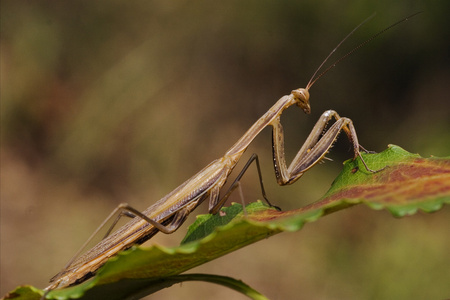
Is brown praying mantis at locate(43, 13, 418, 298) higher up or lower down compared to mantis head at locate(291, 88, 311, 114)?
lower down

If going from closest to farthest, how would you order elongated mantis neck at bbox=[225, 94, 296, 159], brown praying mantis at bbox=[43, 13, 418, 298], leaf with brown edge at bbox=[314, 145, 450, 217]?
leaf with brown edge at bbox=[314, 145, 450, 217] → brown praying mantis at bbox=[43, 13, 418, 298] → elongated mantis neck at bbox=[225, 94, 296, 159]

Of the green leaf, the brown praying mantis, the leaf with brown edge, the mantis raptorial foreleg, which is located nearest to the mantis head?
the brown praying mantis

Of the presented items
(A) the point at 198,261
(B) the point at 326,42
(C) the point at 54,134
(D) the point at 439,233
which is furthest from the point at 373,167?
(C) the point at 54,134

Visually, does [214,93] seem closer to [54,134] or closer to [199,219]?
[54,134]

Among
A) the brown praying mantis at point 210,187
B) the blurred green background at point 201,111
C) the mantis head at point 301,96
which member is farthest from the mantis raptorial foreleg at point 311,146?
the blurred green background at point 201,111

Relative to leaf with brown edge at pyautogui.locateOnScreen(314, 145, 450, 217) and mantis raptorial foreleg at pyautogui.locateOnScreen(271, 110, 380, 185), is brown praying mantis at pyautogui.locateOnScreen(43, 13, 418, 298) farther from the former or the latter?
leaf with brown edge at pyautogui.locateOnScreen(314, 145, 450, 217)

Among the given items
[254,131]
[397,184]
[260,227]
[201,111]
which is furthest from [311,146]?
[201,111]

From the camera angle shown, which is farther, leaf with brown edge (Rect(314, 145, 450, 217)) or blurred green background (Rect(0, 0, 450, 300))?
blurred green background (Rect(0, 0, 450, 300))
